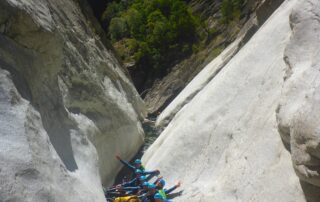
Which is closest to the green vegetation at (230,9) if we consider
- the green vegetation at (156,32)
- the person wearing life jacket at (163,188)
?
the green vegetation at (156,32)

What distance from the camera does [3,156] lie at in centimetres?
516

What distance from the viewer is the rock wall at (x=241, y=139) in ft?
22.5

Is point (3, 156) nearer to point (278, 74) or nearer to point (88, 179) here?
point (88, 179)

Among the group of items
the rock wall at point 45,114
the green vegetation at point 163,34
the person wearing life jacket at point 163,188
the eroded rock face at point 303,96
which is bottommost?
the green vegetation at point 163,34

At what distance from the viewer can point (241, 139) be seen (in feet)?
27.1

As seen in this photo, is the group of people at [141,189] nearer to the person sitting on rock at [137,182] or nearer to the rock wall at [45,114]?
the person sitting on rock at [137,182]

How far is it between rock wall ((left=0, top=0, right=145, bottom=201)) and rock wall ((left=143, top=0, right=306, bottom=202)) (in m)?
1.98

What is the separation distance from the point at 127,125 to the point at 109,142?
89.4 inches

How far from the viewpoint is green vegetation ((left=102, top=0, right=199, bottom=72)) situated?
33469 mm

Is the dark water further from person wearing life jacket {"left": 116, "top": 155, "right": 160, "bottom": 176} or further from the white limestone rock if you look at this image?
the white limestone rock

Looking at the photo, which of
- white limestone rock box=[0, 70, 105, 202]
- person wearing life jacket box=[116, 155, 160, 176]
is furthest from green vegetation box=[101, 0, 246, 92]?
white limestone rock box=[0, 70, 105, 202]

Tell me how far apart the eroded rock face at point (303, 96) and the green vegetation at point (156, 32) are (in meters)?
25.2

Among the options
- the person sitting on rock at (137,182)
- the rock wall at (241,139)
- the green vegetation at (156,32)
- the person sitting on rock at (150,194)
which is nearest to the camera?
the rock wall at (241,139)

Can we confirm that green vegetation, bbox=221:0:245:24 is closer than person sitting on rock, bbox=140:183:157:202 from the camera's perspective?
No
